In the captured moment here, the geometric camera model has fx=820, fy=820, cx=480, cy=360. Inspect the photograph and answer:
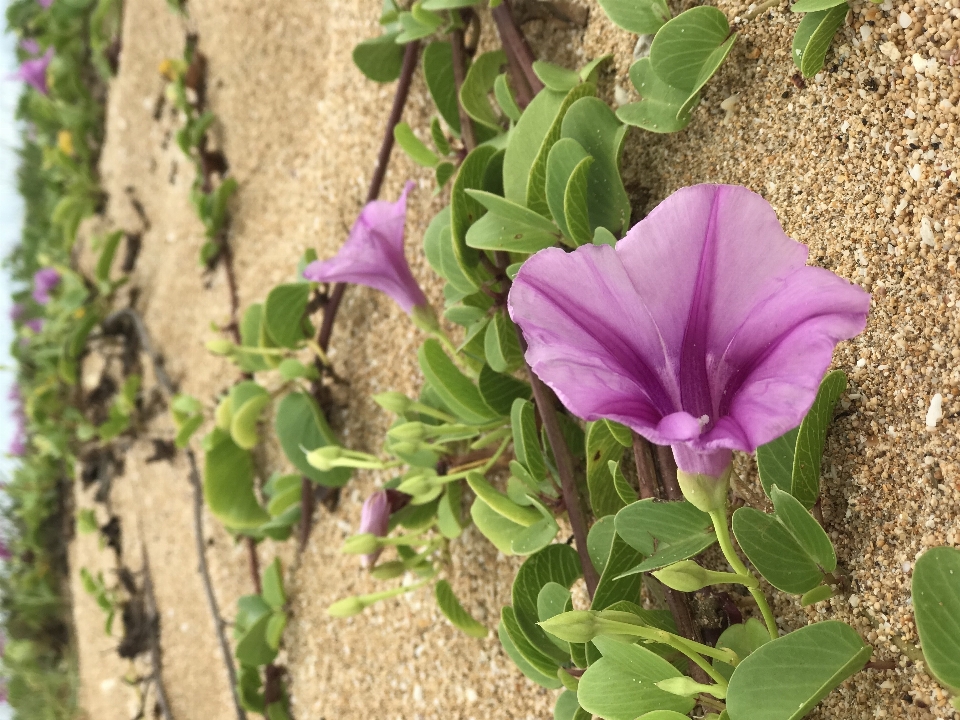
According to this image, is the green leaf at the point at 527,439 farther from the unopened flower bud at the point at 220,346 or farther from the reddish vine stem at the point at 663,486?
the unopened flower bud at the point at 220,346

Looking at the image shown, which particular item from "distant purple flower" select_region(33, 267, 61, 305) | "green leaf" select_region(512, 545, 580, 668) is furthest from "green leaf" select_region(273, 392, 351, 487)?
"distant purple flower" select_region(33, 267, 61, 305)

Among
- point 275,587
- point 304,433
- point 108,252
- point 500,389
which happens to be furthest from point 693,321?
point 108,252

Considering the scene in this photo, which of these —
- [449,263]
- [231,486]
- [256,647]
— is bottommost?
[256,647]

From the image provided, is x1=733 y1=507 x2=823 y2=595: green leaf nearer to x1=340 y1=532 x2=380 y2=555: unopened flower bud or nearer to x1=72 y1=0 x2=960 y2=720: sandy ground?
x1=72 y1=0 x2=960 y2=720: sandy ground

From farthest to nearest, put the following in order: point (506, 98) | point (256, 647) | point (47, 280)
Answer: point (47, 280) < point (256, 647) < point (506, 98)

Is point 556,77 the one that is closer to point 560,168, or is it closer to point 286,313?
point 560,168
